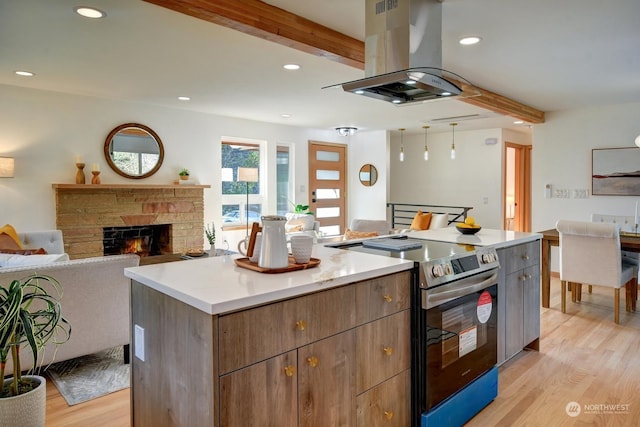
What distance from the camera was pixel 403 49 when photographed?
2236 millimetres

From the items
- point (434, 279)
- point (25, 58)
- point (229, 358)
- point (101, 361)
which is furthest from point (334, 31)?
point (101, 361)

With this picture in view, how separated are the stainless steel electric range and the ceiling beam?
3.36ft

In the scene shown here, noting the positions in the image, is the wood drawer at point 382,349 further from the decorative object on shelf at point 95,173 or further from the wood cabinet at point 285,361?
the decorative object on shelf at point 95,173

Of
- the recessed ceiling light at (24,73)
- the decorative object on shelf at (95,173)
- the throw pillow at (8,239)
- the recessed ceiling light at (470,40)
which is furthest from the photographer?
the decorative object on shelf at (95,173)

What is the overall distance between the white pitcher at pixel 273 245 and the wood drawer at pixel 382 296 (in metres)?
0.33

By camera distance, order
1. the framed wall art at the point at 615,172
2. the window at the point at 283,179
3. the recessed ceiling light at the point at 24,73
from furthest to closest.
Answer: the window at the point at 283,179
the framed wall art at the point at 615,172
the recessed ceiling light at the point at 24,73

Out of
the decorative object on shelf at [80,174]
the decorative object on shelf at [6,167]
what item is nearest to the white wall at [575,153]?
the decorative object on shelf at [80,174]

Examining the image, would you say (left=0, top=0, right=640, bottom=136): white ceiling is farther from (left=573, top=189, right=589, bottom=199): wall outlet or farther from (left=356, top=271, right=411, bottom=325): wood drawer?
(left=356, top=271, right=411, bottom=325): wood drawer

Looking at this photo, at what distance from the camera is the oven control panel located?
1.95 meters

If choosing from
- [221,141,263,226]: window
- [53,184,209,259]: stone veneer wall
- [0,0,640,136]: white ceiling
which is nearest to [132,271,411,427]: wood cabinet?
[0,0,640,136]: white ceiling

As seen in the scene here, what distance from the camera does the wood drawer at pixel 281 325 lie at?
4.17ft

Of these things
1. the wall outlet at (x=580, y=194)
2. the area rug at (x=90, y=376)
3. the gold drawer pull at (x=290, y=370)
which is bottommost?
the area rug at (x=90, y=376)

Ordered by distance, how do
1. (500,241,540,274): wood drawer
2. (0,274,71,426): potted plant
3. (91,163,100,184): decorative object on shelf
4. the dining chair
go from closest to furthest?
(0,274,71,426): potted plant, (500,241,540,274): wood drawer, the dining chair, (91,163,100,184): decorative object on shelf

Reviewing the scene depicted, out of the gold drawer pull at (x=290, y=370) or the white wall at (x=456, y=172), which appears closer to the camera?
the gold drawer pull at (x=290, y=370)
